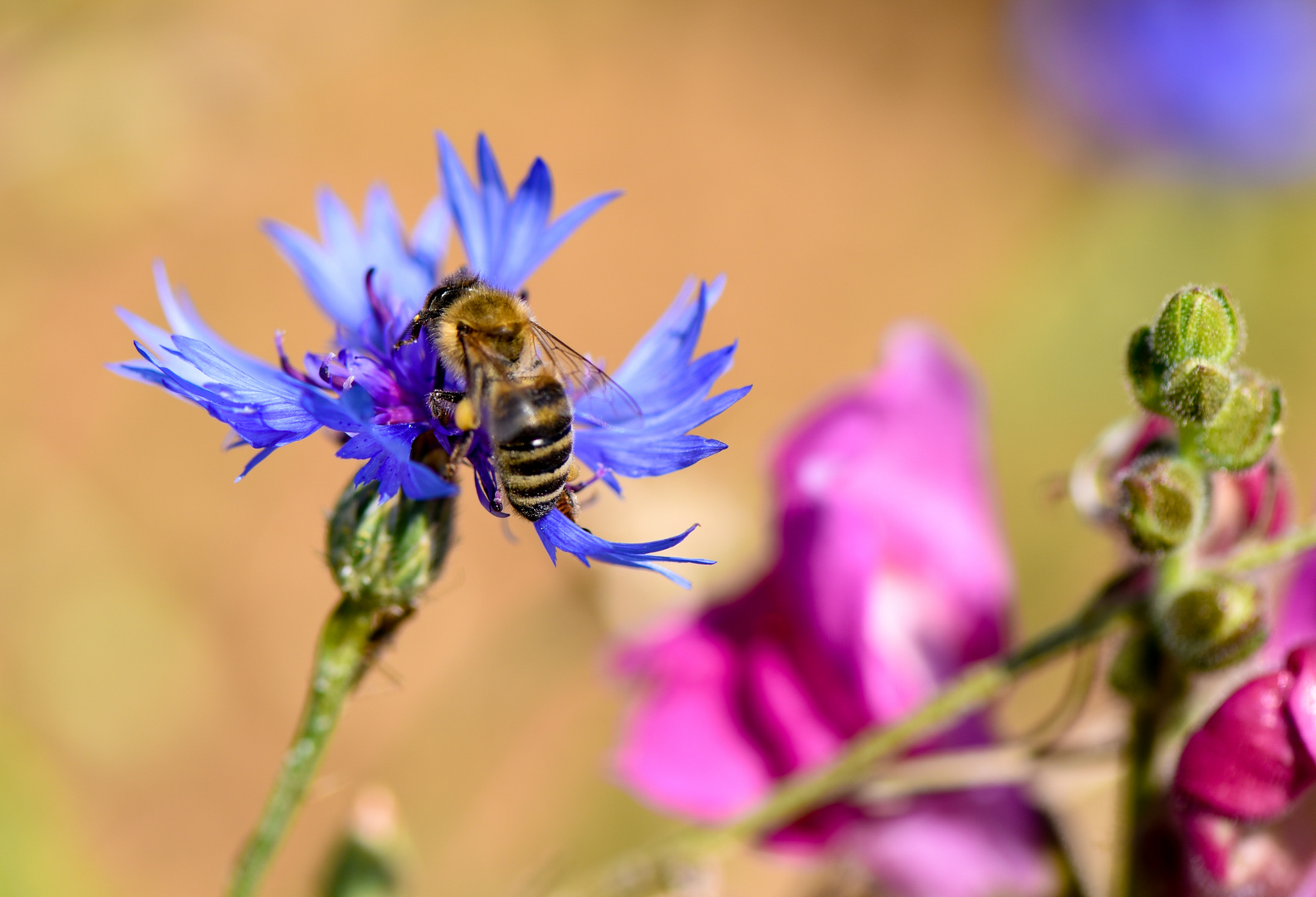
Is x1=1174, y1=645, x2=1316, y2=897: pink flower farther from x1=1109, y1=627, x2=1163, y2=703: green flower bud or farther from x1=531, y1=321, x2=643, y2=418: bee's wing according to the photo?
x1=531, y1=321, x2=643, y2=418: bee's wing

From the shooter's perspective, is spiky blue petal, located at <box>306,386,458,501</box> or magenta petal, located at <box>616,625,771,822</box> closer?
spiky blue petal, located at <box>306,386,458,501</box>

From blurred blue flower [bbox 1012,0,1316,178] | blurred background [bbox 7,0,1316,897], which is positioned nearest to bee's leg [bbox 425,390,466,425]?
blurred background [bbox 7,0,1316,897]

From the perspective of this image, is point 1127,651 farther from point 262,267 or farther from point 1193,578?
point 262,267

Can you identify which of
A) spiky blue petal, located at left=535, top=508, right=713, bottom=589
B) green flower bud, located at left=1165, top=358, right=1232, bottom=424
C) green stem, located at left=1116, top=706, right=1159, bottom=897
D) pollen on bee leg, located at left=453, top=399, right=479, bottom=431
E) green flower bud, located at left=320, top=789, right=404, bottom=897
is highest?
pollen on bee leg, located at left=453, top=399, right=479, bottom=431

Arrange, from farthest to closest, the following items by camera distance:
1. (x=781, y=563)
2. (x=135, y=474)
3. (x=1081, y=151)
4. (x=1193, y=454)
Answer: (x=1081, y=151)
(x=135, y=474)
(x=781, y=563)
(x=1193, y=454)

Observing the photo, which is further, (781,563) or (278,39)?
(278,39)

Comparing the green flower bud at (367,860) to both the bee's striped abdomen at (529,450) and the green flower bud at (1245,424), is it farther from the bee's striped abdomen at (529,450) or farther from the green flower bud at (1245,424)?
the green flower bud at (1245,424)

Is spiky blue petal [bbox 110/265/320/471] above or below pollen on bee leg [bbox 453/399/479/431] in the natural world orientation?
above

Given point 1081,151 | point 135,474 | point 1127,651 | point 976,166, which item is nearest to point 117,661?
point 135,474
